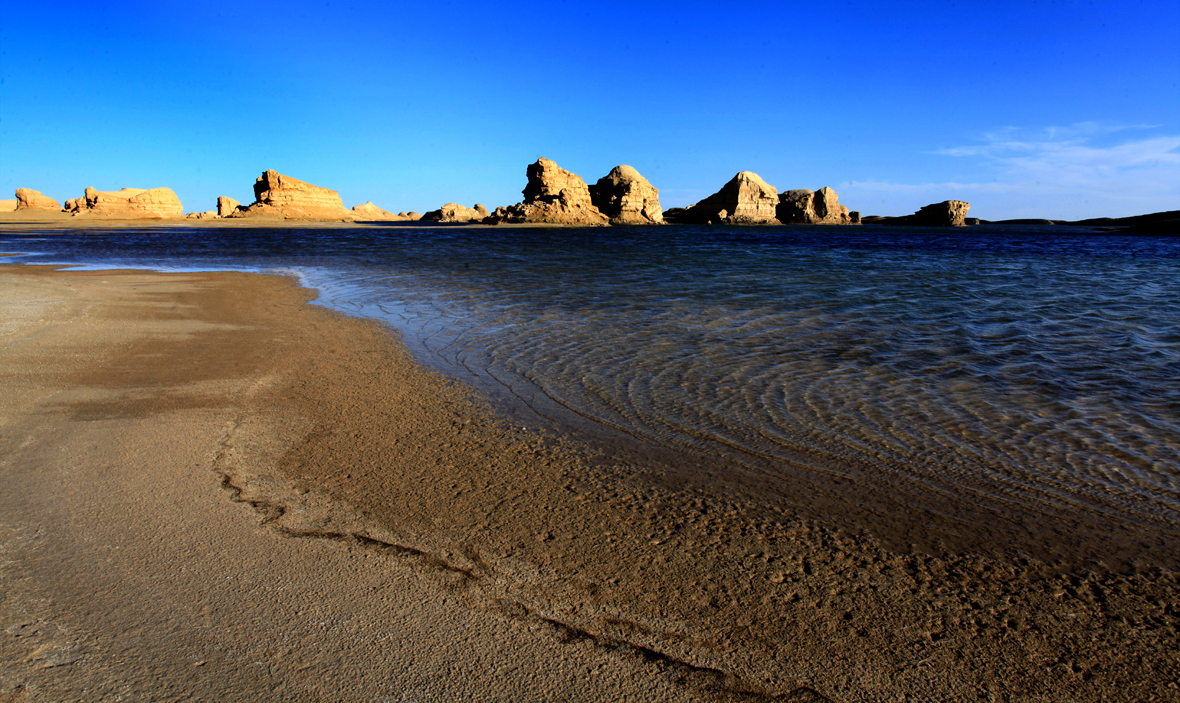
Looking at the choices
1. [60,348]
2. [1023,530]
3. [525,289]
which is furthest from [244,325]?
[1023,530]

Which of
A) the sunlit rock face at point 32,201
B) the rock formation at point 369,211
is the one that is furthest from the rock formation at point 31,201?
the rock formation at point 369,211

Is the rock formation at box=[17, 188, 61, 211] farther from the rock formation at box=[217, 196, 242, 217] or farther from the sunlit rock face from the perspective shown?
the rock formation at box=[217, 196, 242, 217]

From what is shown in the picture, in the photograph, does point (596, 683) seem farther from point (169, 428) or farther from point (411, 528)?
point (169, 428)

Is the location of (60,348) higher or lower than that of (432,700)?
higher

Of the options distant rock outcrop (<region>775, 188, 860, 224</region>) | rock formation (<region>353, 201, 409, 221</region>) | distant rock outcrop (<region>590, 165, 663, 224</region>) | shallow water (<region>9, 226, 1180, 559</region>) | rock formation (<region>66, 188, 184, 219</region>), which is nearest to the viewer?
shallow water (<region>9, 226, 1180, 559</region>)

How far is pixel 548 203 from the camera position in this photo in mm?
96625

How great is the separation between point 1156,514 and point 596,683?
3.43 meters

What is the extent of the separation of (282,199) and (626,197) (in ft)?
205

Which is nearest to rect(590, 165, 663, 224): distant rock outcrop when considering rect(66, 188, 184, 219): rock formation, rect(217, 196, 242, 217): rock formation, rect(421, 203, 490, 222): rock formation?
rect(421, 203, 490, 222): rock formation

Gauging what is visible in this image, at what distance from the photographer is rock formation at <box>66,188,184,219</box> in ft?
312

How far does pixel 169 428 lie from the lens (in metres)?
4.26

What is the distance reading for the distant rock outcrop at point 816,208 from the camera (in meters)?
133

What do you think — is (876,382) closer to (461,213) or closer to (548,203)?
(548,203)

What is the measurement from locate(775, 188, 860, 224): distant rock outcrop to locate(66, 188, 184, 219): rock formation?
122 metres
